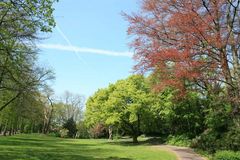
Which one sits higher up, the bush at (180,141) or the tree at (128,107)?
the tree at (128,107)

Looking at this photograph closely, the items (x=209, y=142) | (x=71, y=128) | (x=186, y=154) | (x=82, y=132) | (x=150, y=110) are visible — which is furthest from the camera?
(x=82, y=132)

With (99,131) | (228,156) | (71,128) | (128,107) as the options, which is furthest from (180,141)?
(71,128)

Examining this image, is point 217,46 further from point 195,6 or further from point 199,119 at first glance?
point 199,119

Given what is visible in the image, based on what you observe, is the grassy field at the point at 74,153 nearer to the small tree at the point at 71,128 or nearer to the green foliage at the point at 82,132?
the small tree at the point at 71,128

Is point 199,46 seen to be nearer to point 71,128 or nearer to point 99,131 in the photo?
point 99,131

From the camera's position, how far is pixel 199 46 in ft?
50.8

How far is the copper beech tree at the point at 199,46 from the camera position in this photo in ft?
49.6

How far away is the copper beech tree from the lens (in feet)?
49.6

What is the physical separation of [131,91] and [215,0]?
2368 cm

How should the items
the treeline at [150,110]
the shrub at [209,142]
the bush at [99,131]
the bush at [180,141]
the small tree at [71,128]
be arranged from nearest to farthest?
the shrub at [209,142] → the bush at [180,141] → the treeline at [150,110] → the bush at [99,131] → the small tree at [71,128]

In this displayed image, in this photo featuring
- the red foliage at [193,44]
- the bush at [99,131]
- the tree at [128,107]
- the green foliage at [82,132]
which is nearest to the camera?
the red foliage at [193,44]

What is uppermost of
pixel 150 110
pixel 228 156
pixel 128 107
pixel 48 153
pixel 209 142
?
pixel 128 107

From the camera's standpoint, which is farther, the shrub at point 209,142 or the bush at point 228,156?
the shrub at point 209,142

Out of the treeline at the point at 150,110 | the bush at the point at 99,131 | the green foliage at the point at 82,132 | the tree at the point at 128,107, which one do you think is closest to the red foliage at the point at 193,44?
the treeline at the point at 150,110
